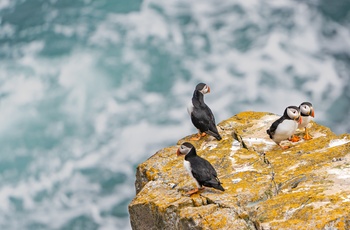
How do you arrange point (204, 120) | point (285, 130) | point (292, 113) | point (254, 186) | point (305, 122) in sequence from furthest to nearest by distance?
point (204, 120) < point (305, 122) < point (292, 113) < point (285, 130) < point (254, 186)

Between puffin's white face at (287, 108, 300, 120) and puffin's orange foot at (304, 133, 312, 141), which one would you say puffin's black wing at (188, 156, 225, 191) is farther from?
puffin's orange foot at (304, 133, 312, 141)

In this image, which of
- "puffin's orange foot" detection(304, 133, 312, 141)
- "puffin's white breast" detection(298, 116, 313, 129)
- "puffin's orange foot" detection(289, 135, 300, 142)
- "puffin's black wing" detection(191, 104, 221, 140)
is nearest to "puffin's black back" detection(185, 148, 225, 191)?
"puffin's black wing" detection(191, 104, 221, 140)

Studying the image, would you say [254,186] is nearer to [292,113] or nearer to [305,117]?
[292,113]

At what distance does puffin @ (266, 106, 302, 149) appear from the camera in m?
14.8

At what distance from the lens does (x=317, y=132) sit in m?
15.7

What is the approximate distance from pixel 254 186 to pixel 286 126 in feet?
8.30

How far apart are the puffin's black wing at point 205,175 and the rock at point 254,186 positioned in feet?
0.79

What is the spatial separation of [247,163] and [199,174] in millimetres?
1840

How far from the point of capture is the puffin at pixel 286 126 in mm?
14836

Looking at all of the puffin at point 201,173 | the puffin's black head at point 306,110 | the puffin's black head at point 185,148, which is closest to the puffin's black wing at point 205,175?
the puffin at point 201,173

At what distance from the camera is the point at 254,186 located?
12.8 metres

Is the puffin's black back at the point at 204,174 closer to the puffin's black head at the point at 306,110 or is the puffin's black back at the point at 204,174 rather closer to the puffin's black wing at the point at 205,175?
the puffin's black wing at the point at 205,175

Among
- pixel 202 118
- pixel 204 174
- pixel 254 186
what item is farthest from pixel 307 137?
pixel 204 174

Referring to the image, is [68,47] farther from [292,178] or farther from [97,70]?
[292,178]
